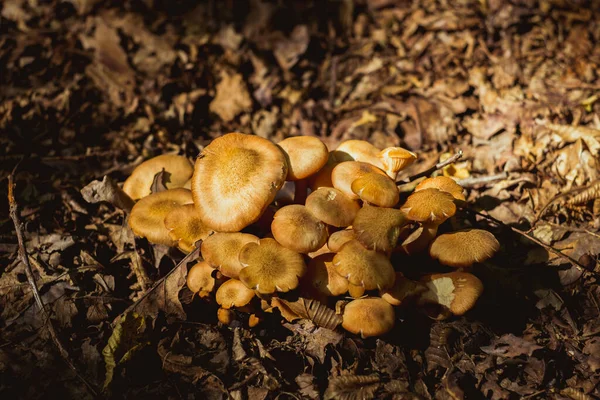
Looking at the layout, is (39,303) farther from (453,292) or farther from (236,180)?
(453,292)

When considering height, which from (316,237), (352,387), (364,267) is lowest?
(352,387)

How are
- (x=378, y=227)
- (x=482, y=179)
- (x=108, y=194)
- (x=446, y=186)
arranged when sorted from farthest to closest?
(x=482, y=179) < (x=108, y=194) < (x=446, y=186) < (x=378, y=227)

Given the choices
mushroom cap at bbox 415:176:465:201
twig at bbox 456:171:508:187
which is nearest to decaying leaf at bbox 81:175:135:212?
mushroom cap at bbox 415:176:465:201

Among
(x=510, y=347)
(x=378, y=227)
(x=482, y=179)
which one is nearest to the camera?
(x=378, y=227)

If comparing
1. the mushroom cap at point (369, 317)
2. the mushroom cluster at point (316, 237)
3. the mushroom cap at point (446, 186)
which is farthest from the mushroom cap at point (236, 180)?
the mushroom cap at point (446, 186)

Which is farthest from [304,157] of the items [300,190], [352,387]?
[352,387]
